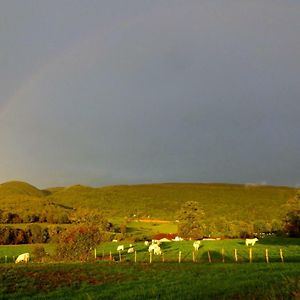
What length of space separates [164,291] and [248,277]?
8.12 meters

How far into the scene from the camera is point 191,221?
4195 inches

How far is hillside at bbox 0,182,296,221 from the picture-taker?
150875 millimetres

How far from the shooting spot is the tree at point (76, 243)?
53.8 metres

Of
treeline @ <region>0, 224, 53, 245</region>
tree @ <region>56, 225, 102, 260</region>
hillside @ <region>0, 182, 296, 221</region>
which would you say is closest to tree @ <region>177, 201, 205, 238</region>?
treeline @ <region>0, 224, 53, 245</region>

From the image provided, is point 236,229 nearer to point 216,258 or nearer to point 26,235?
point 26,235

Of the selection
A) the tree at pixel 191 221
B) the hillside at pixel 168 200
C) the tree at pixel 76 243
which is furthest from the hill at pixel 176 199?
the tree at pixel 76 243

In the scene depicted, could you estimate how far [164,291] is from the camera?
895 inches

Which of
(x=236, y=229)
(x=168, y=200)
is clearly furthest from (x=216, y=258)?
(x=168, y=200)

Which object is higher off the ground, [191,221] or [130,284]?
[191,221]

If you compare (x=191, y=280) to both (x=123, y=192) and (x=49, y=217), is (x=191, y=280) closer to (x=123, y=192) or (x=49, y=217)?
(x=49, y=217)

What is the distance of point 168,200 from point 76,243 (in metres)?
121

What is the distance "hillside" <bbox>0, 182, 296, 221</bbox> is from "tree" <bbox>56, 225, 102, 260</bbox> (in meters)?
88.1

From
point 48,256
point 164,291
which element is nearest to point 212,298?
point 164,291

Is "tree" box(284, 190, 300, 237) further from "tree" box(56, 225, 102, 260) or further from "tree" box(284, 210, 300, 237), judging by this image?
"tree" box(56, 225, 102, 260)
